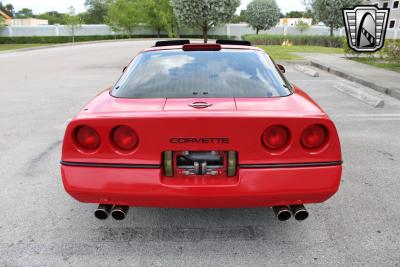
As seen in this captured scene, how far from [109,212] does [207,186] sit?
735 millimetres

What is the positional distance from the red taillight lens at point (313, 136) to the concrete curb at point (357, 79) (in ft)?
24.5

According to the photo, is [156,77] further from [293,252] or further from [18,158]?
[18,158]

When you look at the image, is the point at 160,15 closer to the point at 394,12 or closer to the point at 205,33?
the point at 394,12

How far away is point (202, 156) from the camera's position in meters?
2.46

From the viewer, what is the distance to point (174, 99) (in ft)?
9.00

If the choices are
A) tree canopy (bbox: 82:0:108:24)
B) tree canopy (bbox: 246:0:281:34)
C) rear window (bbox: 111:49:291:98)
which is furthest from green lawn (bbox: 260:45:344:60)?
tree canopy (bbox: 82:0:108:24)

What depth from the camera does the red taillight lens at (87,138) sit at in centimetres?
251

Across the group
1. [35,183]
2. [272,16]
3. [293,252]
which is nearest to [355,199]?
[293,252]

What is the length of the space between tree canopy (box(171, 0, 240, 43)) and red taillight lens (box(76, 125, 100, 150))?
57.8ft

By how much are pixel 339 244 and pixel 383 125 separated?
4312mm

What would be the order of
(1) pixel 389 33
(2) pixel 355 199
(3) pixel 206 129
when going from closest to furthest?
(3) pixel 206 129 → (2) pixel 355 199 → (1) pixel 389 33

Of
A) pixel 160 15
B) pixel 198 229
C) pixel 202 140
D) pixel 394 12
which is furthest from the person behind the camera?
pixel 160 15

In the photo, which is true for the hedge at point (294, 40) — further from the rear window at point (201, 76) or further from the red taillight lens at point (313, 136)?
the red taillight lens at point (313, 136)

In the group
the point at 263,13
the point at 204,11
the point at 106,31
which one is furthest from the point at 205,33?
the point at 106,31
